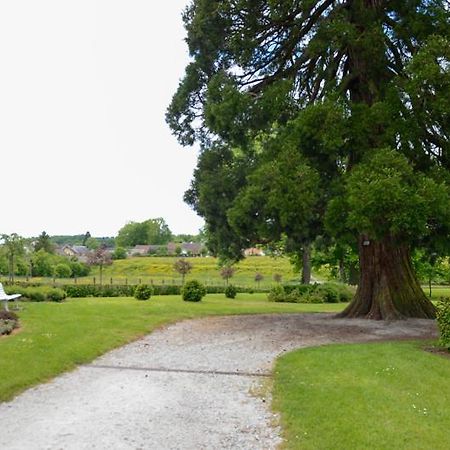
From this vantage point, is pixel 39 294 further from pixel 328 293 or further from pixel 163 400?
pixel 163 400

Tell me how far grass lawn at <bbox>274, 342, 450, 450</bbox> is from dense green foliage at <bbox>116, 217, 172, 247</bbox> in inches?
4733

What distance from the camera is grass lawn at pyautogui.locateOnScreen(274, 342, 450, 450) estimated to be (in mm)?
4930

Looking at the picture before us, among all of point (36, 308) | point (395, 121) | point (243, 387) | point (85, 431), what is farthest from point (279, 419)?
point (36, 308)

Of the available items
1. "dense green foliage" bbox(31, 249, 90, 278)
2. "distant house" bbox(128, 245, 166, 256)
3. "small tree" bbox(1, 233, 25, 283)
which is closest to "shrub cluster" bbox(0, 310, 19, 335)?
"small tree" bbox(1, 233, 25, 283)

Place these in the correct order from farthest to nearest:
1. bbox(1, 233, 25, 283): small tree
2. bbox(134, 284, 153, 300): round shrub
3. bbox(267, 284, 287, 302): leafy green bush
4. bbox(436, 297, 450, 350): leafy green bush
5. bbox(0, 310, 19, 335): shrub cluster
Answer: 1. bbox(1, 233, 25, 283): small tree
2. bbox(267, 284, 287, 302): leafy green bush
3. bbox(134, 284, 153, 300): round shrub
4. bbox(0, 310, 19, 335): shrub cluster
5. bbox(436, 297, 450, 350): leafy green bush

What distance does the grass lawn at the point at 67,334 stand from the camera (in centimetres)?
763

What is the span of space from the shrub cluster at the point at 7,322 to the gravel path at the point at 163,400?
8.21 ft

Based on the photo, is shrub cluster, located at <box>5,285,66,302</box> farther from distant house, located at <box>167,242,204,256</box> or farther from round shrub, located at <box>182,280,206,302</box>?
distant house, located at <box>167,242,204,256</box>

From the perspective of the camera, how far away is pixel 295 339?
449 inches

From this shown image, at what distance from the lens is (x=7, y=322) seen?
11602 mm

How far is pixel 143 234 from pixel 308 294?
107m

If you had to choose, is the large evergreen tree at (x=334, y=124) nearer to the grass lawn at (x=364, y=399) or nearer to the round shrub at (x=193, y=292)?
the grass lawn at (x=364, y=399)

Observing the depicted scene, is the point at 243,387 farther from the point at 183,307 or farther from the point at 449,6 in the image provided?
the point at 449,6

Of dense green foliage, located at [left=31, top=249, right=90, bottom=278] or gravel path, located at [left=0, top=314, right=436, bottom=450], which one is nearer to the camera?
gravel path, located at [left=0, top=314, right=436, bottom=450]
